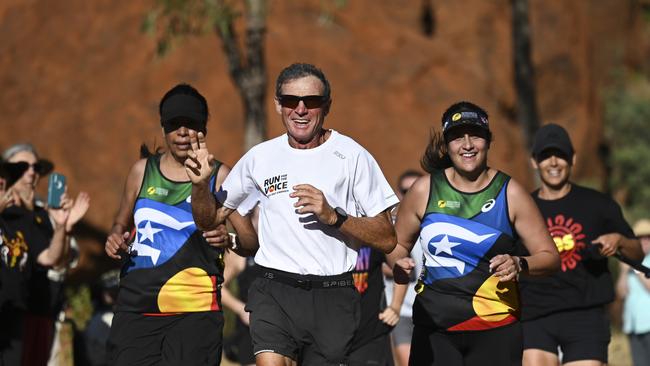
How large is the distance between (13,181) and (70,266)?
0.89 m

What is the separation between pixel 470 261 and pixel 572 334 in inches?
81.1

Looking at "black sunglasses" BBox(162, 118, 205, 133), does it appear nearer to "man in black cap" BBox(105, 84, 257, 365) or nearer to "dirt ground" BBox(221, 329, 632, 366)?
"man in black cap" BBox(105, 84, 257, 365)

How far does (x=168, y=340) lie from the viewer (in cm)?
746

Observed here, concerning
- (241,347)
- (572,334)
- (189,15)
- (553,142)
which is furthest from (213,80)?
(572,334)

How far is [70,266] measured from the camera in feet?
31.8

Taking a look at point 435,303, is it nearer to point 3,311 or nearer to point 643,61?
point 3,311

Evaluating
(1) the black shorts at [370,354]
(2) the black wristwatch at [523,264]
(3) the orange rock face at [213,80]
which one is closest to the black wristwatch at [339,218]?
(2) the black wristwatch at [523,264]

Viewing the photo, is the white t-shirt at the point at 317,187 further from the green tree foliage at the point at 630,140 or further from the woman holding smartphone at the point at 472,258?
the green tree foliage at the point at 630,140

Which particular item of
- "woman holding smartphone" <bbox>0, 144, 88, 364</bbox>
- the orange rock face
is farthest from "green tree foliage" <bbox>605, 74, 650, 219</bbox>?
"woman holding smartphone" <bbox>0, 144, 88, 364</bbox>

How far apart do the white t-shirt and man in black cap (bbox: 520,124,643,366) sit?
234 cm

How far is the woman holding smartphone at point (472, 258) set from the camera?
7090mm

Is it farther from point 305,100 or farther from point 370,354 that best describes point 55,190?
point 305,100

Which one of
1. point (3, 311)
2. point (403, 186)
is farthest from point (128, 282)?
point (403, 186)

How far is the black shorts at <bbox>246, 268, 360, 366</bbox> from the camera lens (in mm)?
6523
